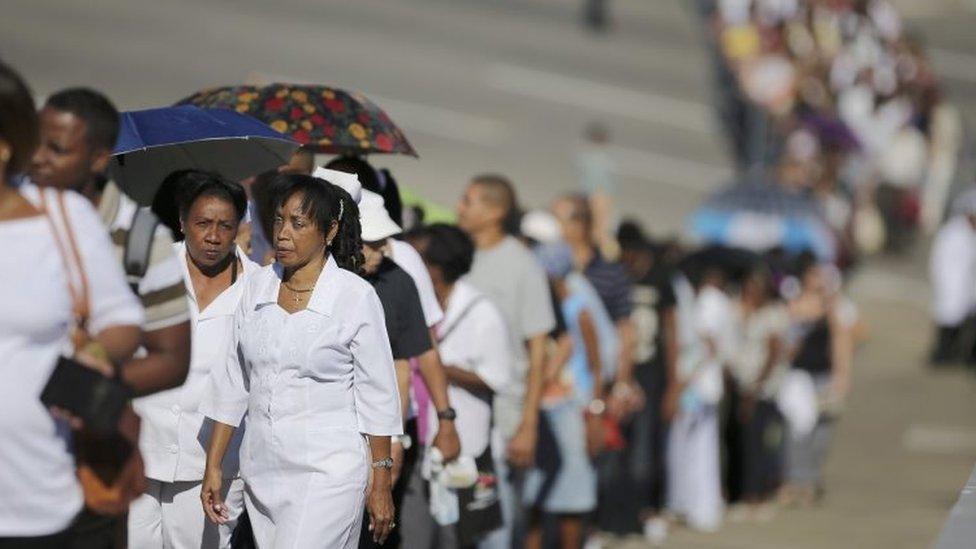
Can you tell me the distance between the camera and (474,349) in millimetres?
9406

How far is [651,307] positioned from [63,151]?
885 cm

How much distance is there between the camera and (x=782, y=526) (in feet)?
50.5

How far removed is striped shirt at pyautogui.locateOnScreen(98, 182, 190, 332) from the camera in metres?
5.81

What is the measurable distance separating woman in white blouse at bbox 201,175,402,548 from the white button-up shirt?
384 millimetres

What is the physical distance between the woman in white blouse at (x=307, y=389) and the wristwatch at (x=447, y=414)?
131cm

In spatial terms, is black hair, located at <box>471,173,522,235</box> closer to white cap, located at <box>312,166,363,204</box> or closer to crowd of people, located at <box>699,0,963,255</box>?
white cap, located at <box>312,166,363,204</box>

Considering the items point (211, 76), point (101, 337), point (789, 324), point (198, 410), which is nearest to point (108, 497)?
point (101, 337)

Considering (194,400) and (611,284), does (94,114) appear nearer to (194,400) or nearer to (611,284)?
(194,400)

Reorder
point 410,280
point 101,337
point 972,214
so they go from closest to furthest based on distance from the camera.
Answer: point 101,337 < point 410,280 < point 972,214

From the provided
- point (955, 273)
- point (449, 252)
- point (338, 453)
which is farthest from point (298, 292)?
point (955, 273)

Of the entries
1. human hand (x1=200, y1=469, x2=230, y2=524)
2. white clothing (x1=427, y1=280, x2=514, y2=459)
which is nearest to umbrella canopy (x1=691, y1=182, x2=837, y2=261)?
white clothing (x1=427, y1=280, x2=514, y2=459)

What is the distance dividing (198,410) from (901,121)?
23654 millimetres

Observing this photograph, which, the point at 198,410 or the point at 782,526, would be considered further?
the point at 782,526

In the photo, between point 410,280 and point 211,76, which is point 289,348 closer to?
point 410,280
